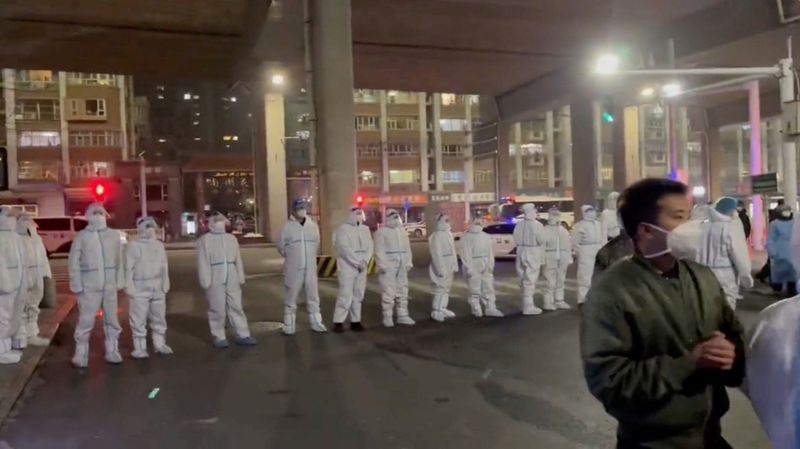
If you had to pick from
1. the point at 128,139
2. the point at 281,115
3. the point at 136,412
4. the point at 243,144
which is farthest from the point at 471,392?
the point at 243,144

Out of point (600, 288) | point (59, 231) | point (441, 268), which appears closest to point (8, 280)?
point (441, 268)

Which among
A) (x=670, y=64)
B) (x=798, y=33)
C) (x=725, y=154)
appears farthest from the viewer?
(x=725, y=154)

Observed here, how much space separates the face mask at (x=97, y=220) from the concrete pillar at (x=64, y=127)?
52.0m

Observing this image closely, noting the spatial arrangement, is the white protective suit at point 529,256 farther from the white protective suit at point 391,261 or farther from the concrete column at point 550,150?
the concrete column at point 550,150

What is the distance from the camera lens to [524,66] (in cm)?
3431

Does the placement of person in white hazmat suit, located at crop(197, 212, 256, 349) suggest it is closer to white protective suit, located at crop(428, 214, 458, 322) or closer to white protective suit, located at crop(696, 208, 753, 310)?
white protective suit, located at crop(428, 214, 458, 322)

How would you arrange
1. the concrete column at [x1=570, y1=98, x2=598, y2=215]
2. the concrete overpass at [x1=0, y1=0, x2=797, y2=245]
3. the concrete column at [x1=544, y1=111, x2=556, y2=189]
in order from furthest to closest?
the concrete column at [x1=544, y1=111, x2=556, y2=189], the concrete column at [x1=570, y1=98, x2=598, y2=215], the concrete overpass at [x1=0, y1=0, x2=797, y2=245]

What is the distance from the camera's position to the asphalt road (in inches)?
241

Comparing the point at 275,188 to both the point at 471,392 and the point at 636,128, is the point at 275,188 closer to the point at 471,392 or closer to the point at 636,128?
the point at 636,128

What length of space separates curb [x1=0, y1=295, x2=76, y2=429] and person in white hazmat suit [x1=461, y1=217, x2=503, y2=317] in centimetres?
677

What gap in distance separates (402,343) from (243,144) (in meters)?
83.3

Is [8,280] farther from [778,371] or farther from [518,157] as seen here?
[518,157]

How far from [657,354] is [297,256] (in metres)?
9.20

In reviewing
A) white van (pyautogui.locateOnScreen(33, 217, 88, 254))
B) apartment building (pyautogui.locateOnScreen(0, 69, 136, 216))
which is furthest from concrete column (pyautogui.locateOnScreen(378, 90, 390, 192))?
white van (pyautogui.locateOnScreen(33, 217, 88, 254))
